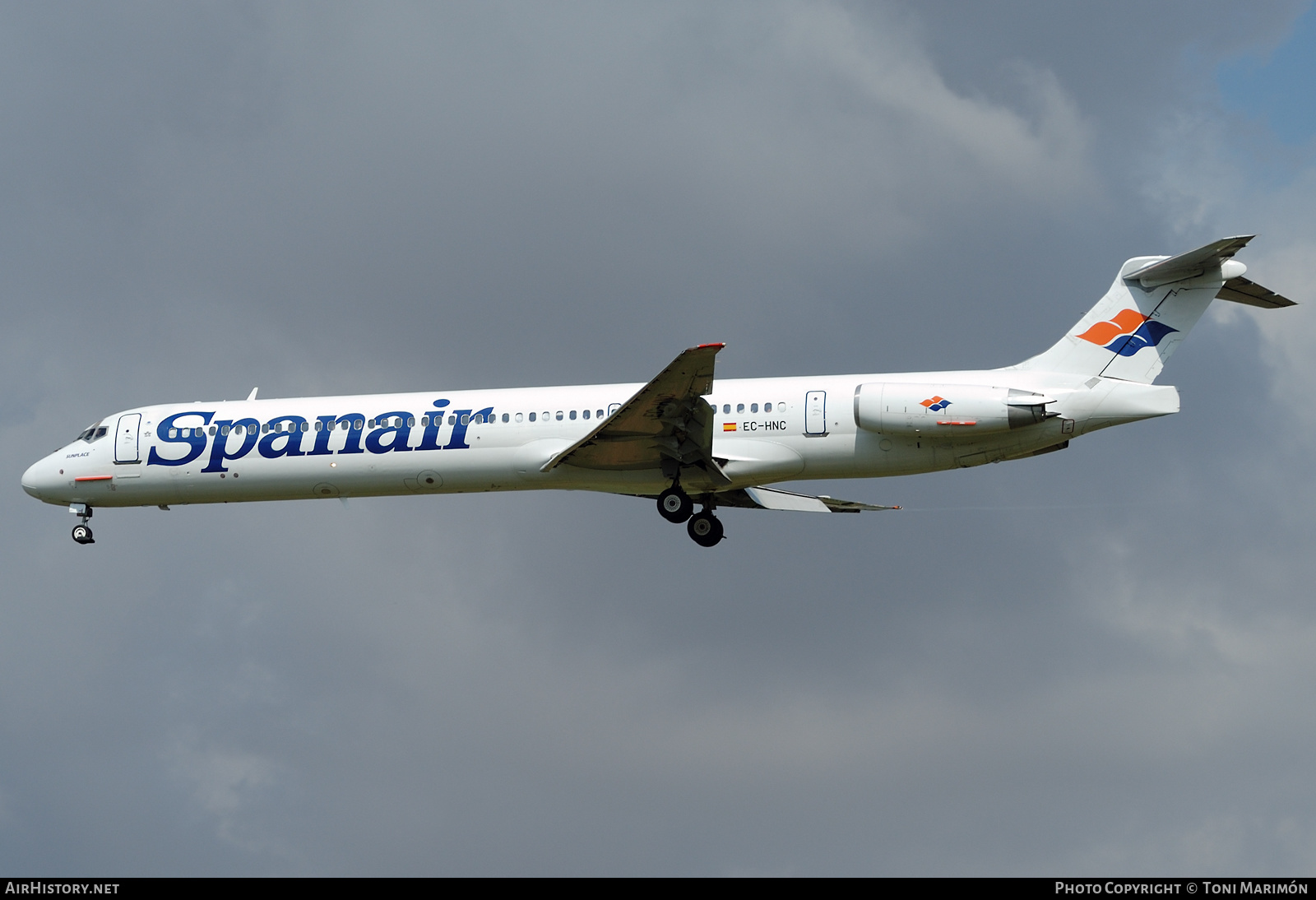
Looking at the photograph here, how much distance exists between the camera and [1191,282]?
29188mm

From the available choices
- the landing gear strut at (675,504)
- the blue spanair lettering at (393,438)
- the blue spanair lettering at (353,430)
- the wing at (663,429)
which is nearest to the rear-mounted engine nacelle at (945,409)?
the wing at (663,429)

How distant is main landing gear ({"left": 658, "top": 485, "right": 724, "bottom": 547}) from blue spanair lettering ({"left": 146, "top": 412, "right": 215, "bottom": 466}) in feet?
32.3

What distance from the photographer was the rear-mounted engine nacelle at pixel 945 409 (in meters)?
28.5

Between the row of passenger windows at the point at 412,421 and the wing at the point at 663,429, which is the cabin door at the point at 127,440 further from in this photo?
the wing at the point at 663,429

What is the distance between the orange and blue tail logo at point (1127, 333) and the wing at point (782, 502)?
6795mm

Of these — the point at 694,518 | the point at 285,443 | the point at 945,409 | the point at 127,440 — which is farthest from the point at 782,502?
the point at 127,440

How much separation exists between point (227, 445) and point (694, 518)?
9990 millimetres

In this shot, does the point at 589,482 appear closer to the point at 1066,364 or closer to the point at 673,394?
the point at 673,394

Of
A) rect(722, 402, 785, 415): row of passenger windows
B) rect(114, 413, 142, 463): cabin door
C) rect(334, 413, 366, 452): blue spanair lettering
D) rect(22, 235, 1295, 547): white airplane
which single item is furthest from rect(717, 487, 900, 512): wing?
rect(114, 413, 142, 463): cabin door

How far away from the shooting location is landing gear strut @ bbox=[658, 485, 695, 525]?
103 feet
